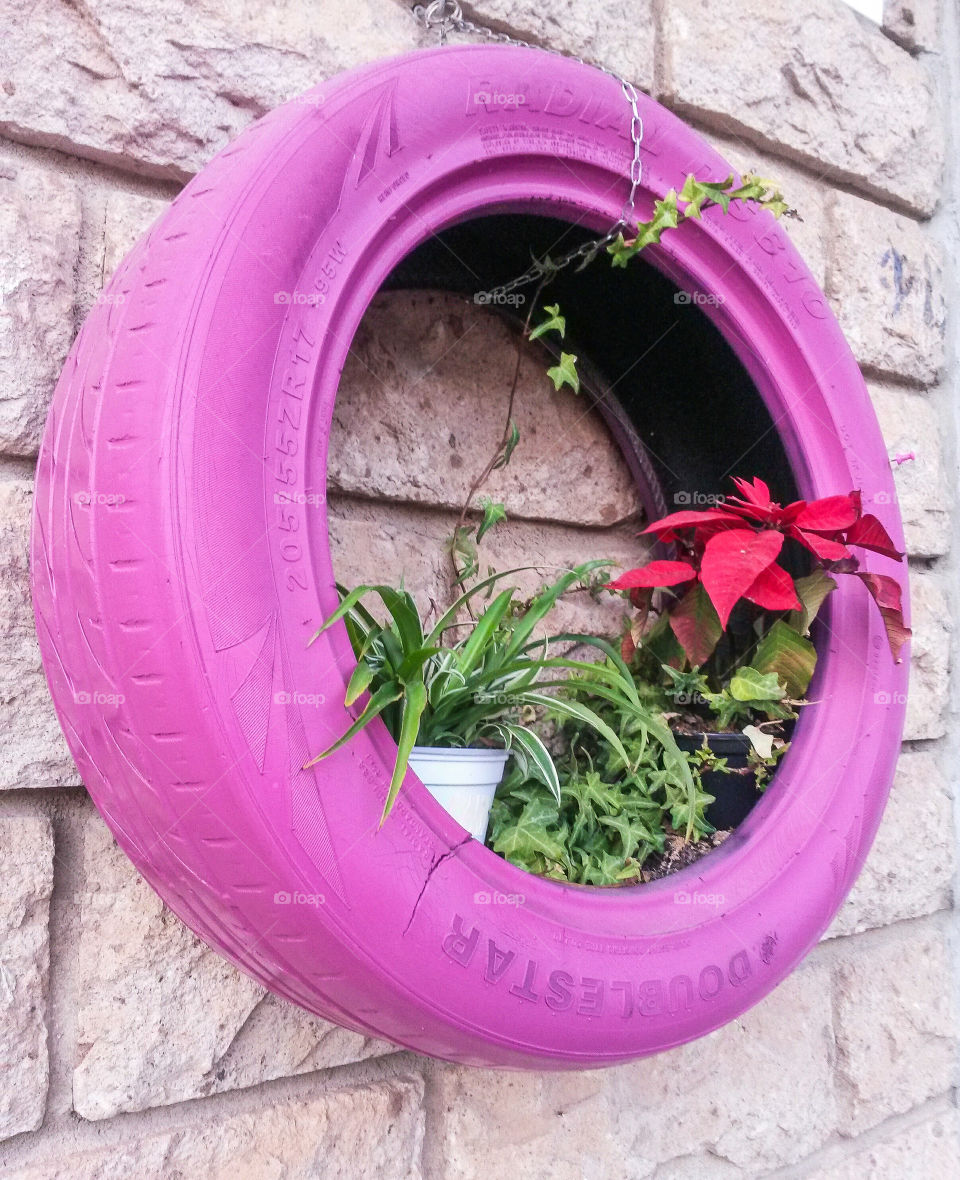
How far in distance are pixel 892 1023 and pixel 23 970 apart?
109 centimetres

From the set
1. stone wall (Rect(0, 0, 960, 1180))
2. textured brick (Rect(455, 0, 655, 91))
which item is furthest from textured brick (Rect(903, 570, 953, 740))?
textured brick (Rect(455, 0, 655, 91))

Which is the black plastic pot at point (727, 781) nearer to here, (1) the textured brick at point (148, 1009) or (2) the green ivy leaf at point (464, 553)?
(2) the green ivy leaf at point (464, 553)

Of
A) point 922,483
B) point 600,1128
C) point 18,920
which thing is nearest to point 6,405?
point 18,920

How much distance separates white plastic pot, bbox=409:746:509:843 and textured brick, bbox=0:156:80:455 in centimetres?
40

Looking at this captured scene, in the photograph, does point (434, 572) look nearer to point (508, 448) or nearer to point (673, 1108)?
point (508, 448)

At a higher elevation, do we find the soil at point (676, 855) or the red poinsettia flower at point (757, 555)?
the red poinsettia flower at point (757, 555)

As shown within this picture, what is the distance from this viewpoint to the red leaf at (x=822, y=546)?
87 centimetres

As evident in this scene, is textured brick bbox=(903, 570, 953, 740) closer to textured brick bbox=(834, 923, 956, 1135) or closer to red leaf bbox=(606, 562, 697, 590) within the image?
textured brick bbox=(834, 923, 956, 1135)

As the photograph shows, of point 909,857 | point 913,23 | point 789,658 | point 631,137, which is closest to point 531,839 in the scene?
point 789,658

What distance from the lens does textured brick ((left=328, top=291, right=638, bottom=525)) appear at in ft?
3.09

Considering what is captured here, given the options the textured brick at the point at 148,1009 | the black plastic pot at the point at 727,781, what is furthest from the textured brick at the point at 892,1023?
the textured brick at the point at 148,1009

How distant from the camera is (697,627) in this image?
939mm

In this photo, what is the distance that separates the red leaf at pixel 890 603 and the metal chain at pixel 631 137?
15.9 inches

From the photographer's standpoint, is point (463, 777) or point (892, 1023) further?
point (892, 1023)
